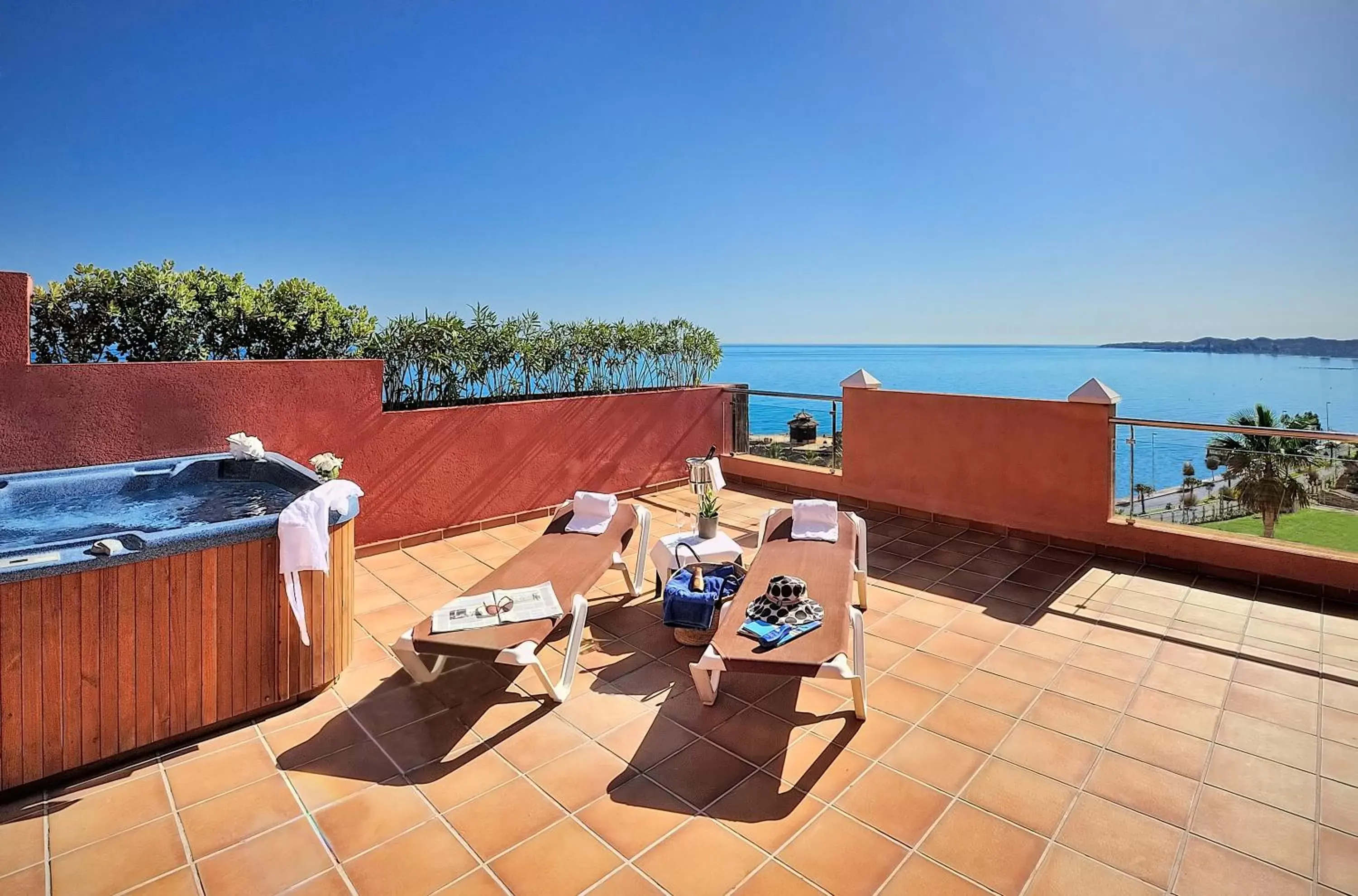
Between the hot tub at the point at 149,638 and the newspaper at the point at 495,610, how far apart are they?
24.3 inches

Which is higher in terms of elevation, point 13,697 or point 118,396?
point 118,396

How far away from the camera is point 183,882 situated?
2055 mm

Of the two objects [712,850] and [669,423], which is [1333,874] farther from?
[669,423]

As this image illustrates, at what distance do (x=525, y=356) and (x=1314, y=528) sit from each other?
21.1ft

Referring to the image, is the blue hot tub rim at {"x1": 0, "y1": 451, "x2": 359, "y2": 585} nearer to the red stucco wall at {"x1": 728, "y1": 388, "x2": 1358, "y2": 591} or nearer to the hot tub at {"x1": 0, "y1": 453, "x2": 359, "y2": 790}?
the hot tub at {"x1": 0, "y1": 453, "x2": 359, "y2": 790}

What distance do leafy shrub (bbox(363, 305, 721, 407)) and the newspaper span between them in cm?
300

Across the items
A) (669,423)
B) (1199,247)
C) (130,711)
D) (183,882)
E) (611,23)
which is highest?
(1199,247)

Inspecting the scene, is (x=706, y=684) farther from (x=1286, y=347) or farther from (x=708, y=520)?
(x=1286, y=347)

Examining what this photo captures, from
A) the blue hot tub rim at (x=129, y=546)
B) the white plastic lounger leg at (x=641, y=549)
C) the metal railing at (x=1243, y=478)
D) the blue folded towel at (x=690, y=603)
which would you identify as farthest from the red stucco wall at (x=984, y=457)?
the blue hot tub rim at (x=129, y=546)

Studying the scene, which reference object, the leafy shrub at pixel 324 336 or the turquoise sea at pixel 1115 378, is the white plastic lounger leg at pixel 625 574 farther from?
the turquoise sea at pixel 1115 378

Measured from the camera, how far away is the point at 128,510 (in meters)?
4.11

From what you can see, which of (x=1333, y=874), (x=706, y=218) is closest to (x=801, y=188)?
(x=706, y=218)

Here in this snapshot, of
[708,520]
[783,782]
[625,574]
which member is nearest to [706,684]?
[783,782]

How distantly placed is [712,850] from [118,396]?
4673 millimetres
